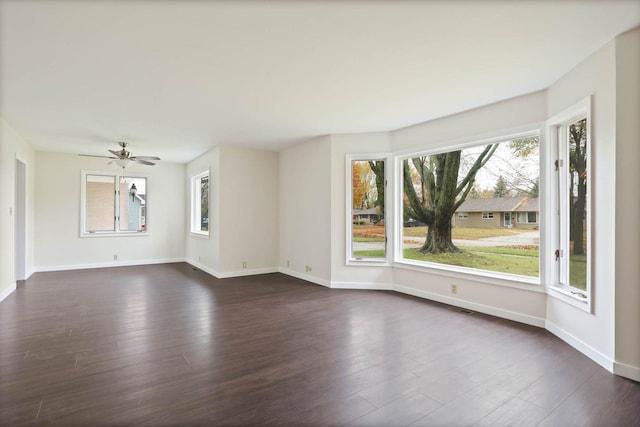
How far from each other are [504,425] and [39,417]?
2.81 metres

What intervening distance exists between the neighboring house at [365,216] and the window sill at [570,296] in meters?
2.58

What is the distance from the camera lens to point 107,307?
14.3ft

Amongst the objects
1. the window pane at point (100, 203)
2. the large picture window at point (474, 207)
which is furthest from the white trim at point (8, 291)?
the large picture window at point (474, 207)

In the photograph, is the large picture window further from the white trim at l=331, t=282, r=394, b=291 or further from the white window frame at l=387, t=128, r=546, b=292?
the white trim at l=331, t=282, r=394, b=291

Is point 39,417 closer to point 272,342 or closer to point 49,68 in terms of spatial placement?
point 272,342

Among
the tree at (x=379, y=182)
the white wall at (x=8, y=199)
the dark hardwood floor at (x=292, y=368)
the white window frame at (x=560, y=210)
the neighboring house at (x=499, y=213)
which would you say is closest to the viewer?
the dark hardwood floor at (x=292, y=368)

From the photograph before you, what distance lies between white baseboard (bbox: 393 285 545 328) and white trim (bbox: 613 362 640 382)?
38.8 inches

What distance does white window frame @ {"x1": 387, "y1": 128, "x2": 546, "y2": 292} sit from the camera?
3609 millimetres

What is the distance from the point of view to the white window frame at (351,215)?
17.3ft

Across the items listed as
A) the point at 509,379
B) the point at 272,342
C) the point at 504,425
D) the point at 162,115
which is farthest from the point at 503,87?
the point at 162,115

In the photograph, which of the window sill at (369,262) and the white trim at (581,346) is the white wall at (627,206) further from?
the window sill at (369,262)

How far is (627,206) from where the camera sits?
250cm

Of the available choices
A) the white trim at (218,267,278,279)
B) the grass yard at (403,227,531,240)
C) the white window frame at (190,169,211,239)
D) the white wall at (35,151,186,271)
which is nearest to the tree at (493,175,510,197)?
the grass yard at (403,227,531,240)

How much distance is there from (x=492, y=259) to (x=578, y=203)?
138cm
